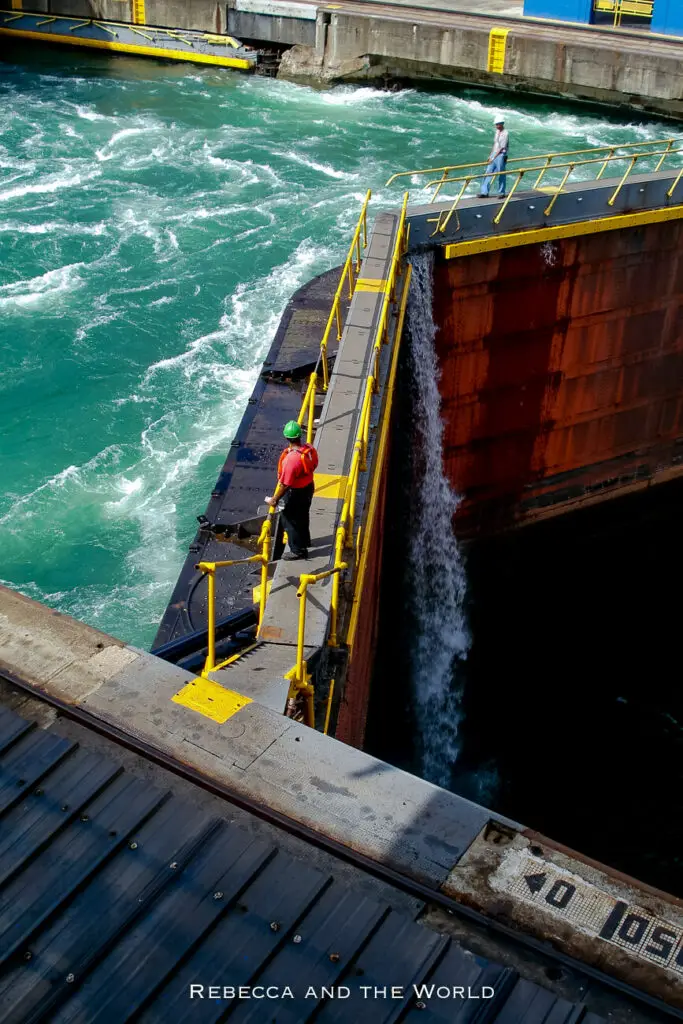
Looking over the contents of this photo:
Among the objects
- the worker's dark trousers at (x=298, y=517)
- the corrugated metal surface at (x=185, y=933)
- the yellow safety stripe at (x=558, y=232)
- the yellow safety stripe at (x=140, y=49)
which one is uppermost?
the yellow safety stripe at (x=140, y=49)

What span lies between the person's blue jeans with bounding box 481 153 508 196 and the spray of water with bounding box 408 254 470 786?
7.16 ft

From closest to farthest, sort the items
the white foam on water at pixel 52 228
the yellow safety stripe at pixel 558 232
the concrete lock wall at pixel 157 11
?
1. the yellow safety stripe at pixel 558 232
2. the white foam on water at pixel 52 228
3. the concrete lock wall at pixel 157 11

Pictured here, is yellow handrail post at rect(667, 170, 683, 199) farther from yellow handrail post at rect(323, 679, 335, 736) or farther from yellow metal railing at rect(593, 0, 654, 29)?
yellow metal railing at rect(593, 0, 654, 29)

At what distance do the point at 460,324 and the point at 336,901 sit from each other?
12.8 m

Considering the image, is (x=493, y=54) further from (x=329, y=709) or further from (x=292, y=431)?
(x=329, y=709)

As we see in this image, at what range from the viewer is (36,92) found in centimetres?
4131

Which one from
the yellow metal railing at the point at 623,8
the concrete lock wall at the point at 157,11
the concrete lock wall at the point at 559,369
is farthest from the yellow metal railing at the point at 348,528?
the concrete lock wall at the point at 157,11

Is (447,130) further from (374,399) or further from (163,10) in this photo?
(374,399)

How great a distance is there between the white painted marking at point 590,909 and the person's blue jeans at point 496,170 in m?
13.4

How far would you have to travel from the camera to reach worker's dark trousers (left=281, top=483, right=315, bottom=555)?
32.6 feet

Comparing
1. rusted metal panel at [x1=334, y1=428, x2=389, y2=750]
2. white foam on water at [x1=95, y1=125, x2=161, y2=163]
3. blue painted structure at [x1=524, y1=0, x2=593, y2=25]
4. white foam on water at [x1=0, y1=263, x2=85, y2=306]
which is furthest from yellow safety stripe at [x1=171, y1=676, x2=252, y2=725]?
blue painted structure at [x1=524, y1=0, x2=593, y2=25]

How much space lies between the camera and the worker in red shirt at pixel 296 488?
9.75m

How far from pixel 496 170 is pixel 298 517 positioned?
34.9ft

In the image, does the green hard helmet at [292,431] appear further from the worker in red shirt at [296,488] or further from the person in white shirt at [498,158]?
the person in white shirt at [498,158]
